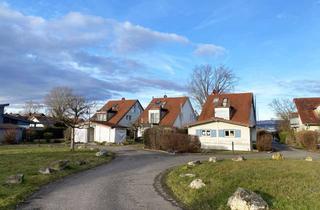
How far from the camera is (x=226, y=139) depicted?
40.5 meters

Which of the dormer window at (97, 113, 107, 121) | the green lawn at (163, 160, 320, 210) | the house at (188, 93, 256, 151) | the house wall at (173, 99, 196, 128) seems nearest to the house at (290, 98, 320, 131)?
the house at (188, 93, 256, 151)

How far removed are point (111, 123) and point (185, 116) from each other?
10862 millimetres

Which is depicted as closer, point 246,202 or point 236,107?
point 246,202

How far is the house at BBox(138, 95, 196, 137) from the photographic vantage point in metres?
52.0

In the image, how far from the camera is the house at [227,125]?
39719 millimetres

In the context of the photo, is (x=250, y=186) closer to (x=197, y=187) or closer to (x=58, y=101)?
(x=197, y=187)

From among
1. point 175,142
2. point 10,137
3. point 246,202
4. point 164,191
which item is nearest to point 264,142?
point 175,142

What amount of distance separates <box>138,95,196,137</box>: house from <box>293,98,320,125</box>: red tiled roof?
52.6 ft

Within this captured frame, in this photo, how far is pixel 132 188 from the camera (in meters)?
13.1

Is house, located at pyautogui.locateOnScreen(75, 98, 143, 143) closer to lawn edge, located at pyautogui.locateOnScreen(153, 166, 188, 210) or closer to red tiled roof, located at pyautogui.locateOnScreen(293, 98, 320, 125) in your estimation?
red tiled roof, located at pyautogui.locateOnScreen(293, 98, 320, 125)

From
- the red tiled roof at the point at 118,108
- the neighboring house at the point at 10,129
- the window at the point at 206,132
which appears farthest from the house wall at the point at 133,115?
the window at the point at 206,132

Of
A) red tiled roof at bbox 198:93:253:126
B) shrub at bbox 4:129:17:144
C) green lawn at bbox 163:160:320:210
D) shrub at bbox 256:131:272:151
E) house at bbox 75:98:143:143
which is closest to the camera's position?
green lawn at bbox 163:160:320:210

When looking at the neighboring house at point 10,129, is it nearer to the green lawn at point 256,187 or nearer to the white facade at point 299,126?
the white facade at point 299,126

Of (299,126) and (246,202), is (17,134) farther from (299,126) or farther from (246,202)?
(246,202)
